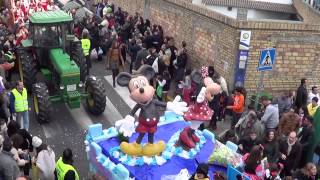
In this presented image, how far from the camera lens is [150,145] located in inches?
271

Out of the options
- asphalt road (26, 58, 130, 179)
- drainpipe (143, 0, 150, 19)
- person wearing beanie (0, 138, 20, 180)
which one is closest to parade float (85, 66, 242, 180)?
person wearing beanie (0, 138, 20, 180)

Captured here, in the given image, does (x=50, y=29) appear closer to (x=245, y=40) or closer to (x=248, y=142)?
(x=245, y=40)

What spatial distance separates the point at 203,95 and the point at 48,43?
5.23 meters

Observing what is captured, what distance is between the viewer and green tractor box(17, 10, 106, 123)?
10.1 meters

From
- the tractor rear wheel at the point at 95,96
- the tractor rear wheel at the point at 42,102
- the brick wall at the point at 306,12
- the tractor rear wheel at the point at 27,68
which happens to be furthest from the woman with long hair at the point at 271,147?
the brick wall at the point at 306,12

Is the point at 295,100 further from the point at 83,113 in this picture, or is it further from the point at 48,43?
the point at 48,43

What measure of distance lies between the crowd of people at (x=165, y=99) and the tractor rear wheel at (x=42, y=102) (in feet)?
1.54

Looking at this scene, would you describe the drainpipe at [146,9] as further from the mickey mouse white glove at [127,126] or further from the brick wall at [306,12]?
the mickey mouse white glove at [127,126]

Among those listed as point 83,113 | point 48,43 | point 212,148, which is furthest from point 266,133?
point 48,43

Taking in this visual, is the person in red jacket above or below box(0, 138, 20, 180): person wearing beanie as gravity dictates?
below

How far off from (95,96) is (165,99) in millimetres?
2280

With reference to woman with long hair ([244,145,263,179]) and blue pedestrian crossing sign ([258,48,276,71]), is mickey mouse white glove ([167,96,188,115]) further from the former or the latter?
blue pedestrian crossing sign ([258,48,276,71])

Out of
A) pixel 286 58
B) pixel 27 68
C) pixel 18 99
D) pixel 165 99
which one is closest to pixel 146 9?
pixel 165 99

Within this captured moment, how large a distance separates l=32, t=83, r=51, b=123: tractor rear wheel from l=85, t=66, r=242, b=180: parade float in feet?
8.98
